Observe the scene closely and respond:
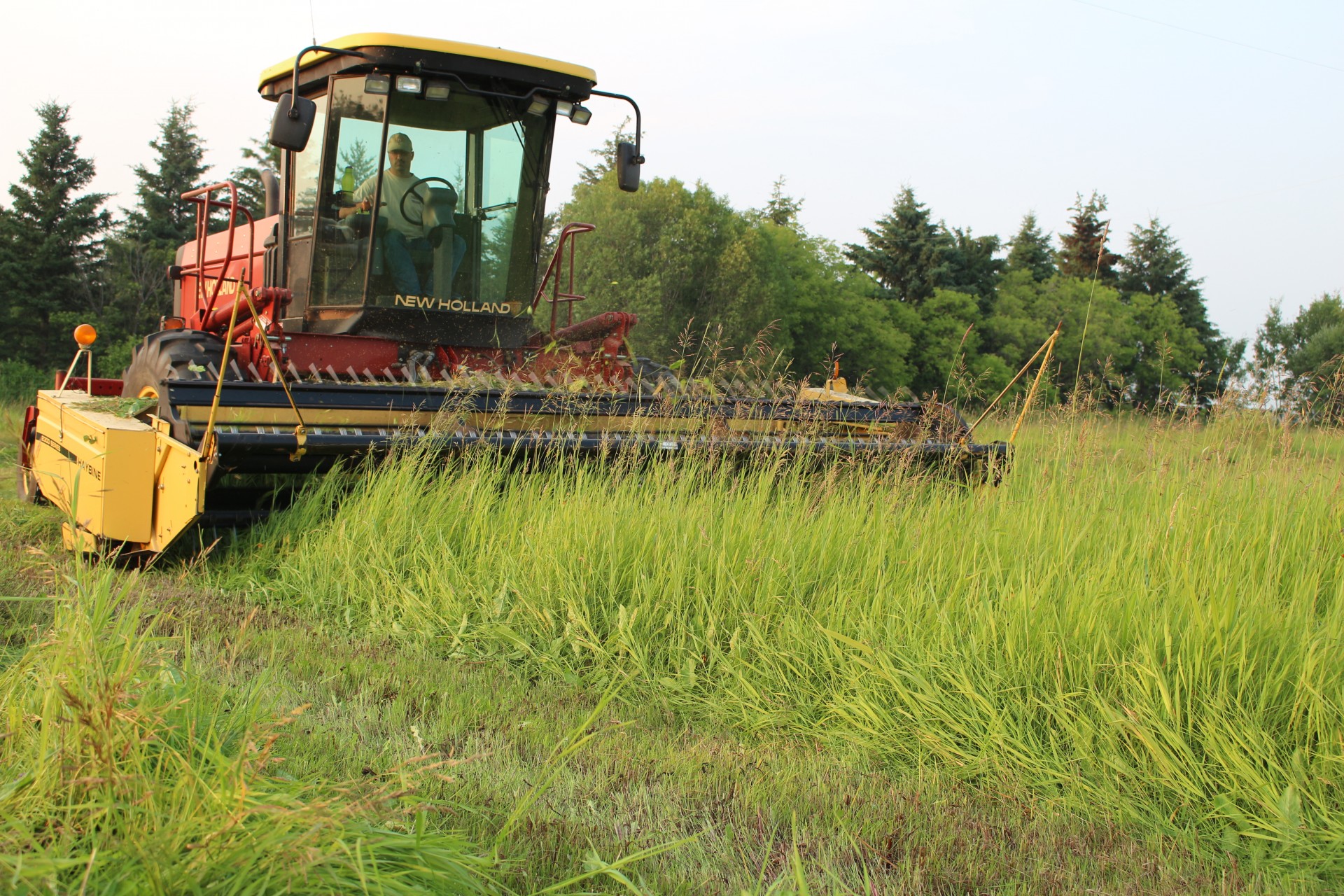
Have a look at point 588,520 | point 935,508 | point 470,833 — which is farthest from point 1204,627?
point 588,520

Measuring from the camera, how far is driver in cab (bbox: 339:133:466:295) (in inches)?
260

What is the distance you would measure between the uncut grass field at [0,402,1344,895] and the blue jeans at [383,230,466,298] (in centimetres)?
203

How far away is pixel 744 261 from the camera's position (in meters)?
25.1

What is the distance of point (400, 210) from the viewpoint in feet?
21.9

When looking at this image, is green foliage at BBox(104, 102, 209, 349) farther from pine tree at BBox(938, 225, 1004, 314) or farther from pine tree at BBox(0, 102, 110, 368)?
pine tree at BBox(938, 225, 1004, 314)

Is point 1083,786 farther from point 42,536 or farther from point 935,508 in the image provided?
point 42,536

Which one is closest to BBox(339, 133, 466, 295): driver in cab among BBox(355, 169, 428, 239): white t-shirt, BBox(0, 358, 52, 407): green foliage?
BBox(355, 169, 428, 239): white t-shirt

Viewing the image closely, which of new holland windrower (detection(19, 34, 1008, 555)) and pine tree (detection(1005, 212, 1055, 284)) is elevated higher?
pine tree (detection(1005, 212, 1055, 284))

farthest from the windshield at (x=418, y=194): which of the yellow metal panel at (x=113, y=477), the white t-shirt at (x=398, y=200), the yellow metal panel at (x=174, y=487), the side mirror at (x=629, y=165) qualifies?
the yellow metal panel at (x=174, y=487)

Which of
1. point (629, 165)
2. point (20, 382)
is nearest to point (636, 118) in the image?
point (629, 165)

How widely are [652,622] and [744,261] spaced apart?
21927 mm

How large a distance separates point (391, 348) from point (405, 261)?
0.56 m

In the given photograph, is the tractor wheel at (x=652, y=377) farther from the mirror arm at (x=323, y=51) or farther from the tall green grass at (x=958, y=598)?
the mirror arm at (x=323, y=51)

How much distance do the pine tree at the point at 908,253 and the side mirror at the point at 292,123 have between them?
34.1m
